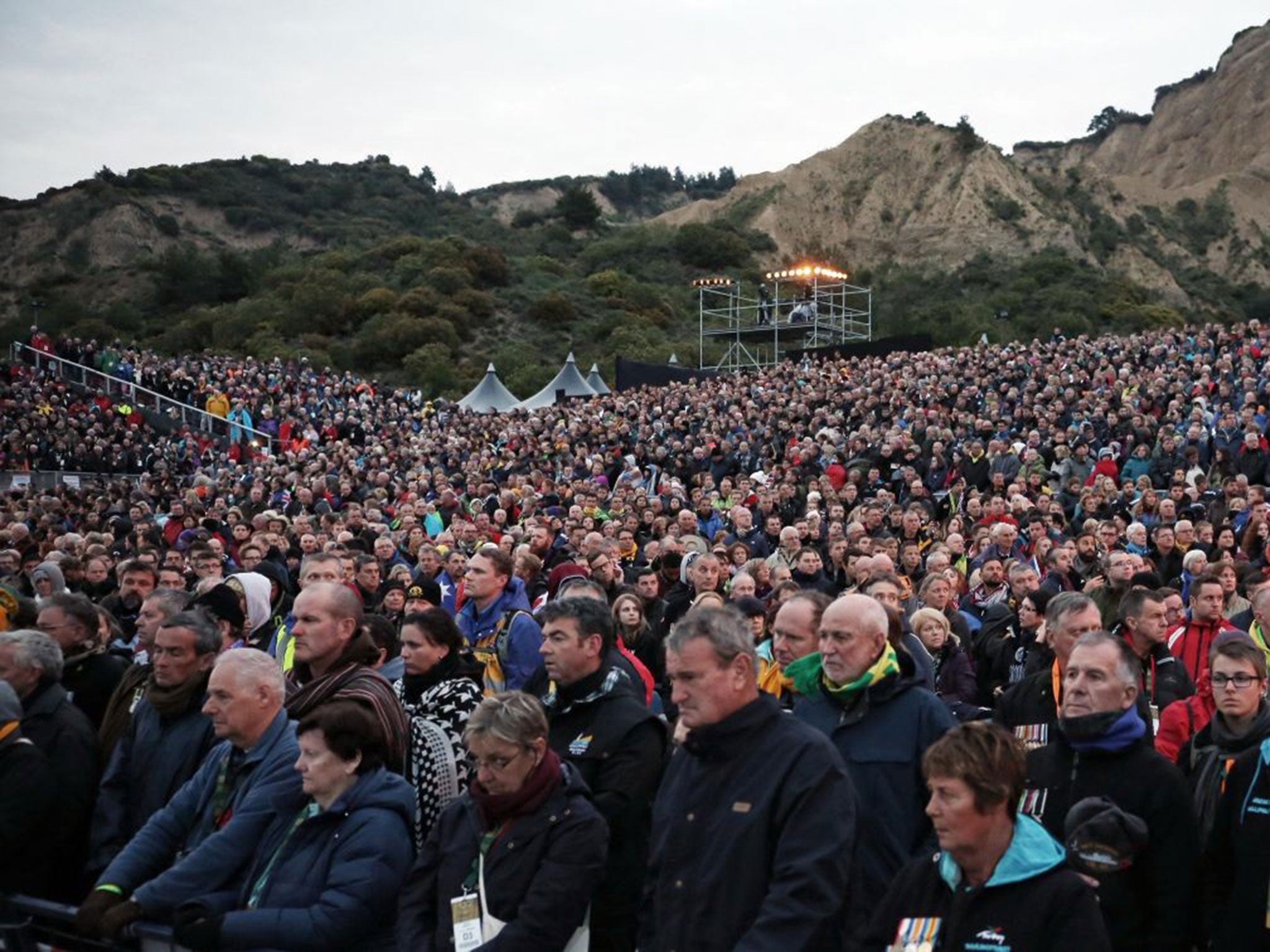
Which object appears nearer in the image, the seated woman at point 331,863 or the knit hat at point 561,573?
the seated woman at point 331,863

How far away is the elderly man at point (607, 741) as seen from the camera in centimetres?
404

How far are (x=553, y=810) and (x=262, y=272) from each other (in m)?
72.1

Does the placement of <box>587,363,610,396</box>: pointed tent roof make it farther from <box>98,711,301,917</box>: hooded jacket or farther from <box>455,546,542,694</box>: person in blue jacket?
<box>98,711,301,917</box>: hooded jacket

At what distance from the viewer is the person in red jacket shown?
6445 mm

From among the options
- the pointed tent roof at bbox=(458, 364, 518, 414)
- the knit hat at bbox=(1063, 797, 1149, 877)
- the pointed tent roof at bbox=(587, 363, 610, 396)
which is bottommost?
the pointed tent roof at bbox=(458, 364, 518, 414)

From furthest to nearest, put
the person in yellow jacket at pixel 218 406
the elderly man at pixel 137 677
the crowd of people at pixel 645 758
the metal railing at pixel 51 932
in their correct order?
the person in yellow jacket at pixel 218 406 → the elderly man at pixel 137 677 → the metal railing at pixel 51 932 → the crowd of people at pixel 645 758

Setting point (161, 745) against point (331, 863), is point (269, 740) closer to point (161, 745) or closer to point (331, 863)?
point (331, 863)

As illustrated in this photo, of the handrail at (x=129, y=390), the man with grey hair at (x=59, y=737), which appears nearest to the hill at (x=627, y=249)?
the handrail at (x=129, y=390)

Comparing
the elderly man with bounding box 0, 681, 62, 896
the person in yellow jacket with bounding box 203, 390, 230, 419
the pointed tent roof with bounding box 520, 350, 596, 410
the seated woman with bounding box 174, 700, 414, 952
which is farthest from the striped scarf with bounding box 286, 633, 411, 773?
the pointed tent roof with bounding box 520, 350, 596, 410

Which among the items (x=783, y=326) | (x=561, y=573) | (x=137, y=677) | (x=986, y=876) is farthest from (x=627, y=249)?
(x=986, y=876)

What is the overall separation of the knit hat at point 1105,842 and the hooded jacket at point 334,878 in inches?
79.3

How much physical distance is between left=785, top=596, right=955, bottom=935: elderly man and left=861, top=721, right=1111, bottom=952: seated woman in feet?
1.94

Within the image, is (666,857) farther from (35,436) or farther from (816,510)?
(35,436)

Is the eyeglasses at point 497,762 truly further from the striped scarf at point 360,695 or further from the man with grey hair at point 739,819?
the striped scarf at point 360,695
